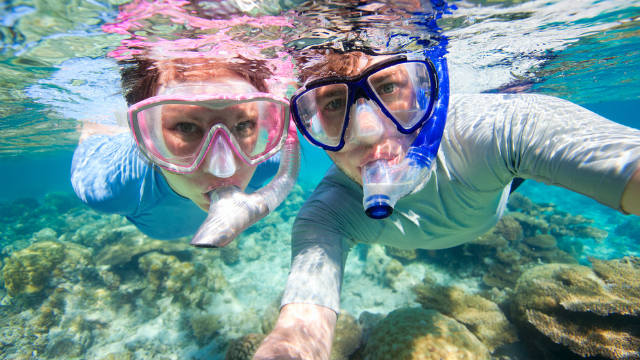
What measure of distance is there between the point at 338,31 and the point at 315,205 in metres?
2.39

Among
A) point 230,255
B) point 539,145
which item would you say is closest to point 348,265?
point 230,255

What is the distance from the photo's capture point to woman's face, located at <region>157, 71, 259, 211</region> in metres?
2.32

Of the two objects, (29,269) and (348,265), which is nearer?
(29,269)

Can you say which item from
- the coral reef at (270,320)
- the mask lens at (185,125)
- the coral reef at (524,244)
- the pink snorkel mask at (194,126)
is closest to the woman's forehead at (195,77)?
the pink snorkel mask at (194,126)

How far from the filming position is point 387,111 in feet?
7.45

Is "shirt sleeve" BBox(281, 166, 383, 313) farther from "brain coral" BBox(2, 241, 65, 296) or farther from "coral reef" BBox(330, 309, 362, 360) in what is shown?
"brain coral" BBox(2, 241, 65, 296)

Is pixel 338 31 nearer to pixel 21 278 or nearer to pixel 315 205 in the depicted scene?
pixel 315 205

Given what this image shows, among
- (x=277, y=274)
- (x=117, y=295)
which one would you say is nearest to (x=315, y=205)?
(x=277, y=274)

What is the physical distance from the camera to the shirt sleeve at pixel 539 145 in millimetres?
1359

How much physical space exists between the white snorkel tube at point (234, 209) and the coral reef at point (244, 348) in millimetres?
3553

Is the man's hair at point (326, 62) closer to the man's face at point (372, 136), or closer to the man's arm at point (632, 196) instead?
the man's face at point (372, 136)

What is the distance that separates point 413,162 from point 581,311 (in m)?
4.14

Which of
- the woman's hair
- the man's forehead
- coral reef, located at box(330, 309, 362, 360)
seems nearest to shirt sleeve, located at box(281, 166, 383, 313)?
the man's forehead

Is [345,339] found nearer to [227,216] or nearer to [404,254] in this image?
[227,216]
